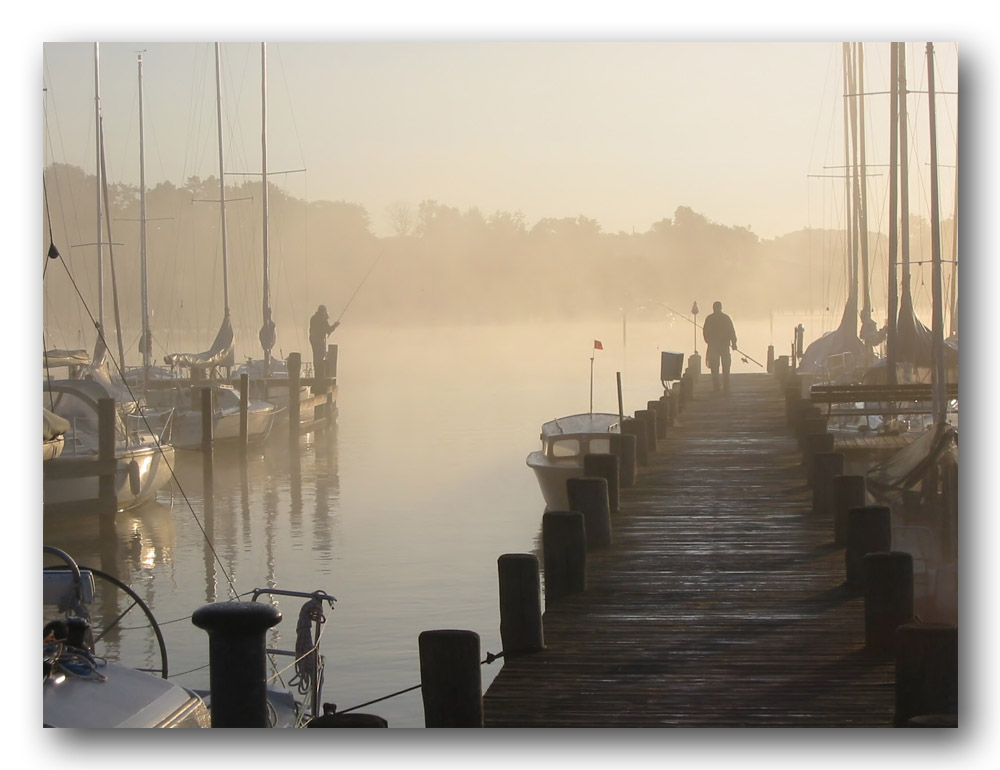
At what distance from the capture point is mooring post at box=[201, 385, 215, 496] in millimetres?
17906

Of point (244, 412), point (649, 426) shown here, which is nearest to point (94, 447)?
point (244, 412)

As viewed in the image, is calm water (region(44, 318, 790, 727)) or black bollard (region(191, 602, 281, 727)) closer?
black bollard (region(191, 602, 281, 727))

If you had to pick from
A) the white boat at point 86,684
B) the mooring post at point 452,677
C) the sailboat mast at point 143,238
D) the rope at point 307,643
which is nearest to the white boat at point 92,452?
the sailboat mast at point 143,238

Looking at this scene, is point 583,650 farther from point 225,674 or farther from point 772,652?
point 225,674

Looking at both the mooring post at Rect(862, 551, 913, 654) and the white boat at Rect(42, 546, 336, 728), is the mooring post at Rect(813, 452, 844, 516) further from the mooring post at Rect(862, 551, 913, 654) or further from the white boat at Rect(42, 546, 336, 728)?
the white boat at Rect(42, 546, 336, 728)

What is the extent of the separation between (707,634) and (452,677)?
1.37 m

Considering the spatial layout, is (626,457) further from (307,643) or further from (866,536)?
(866,536)

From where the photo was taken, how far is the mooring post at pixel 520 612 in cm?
555

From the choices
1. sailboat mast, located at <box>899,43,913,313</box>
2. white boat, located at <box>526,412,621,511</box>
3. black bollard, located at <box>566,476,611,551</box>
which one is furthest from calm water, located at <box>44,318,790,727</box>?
black bollard, located at <box>566,476,611,551</box>

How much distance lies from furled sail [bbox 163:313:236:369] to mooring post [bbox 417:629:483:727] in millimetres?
13282

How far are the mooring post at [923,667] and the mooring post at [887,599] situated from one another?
2.23 ft

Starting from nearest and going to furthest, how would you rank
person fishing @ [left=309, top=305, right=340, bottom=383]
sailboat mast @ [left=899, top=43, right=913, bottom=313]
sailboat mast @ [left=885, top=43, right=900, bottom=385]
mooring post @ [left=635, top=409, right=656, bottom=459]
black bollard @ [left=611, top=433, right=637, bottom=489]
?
sailboat mast @ [left=899, top=43, right=913, bottom=313] → sailboat mast @ [left=885, top=43, right=900, bottom=385] → black bollard @ [left=611, top=433, right=637, bottom=489] → mooring post @ [left=635, top=409, right=656, bottom=459] → person fishing @ [left=309, top=305, right=340, bottom=383]

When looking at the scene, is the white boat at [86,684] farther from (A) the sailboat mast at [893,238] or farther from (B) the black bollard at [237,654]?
(A) the sailboat mast at [893,238]

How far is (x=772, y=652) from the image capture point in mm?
5461
